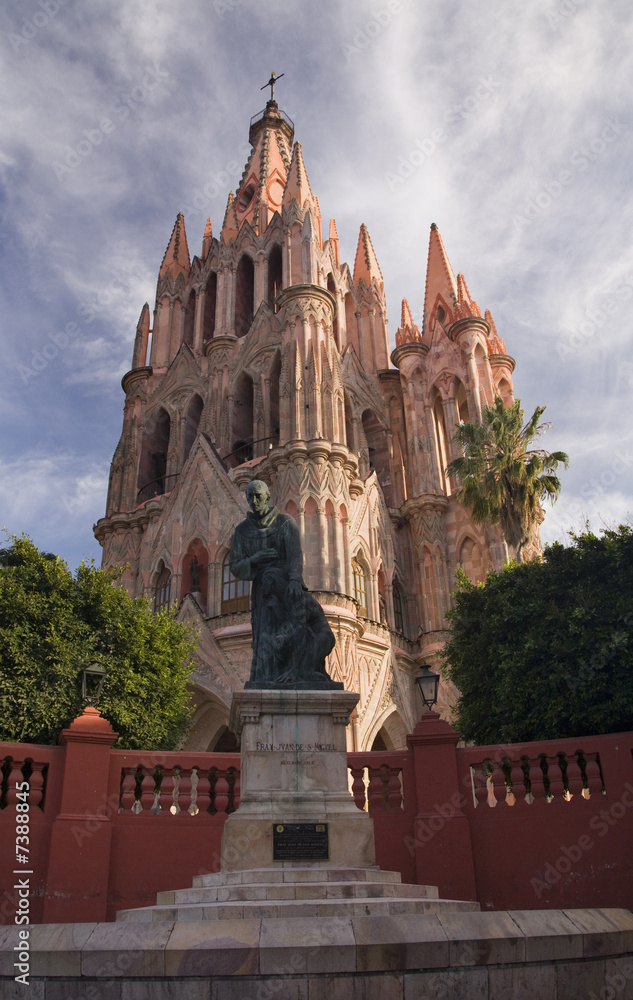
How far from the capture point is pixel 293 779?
27.6 ft

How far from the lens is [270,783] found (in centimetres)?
840

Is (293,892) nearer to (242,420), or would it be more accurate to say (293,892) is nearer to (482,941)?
(482,941)

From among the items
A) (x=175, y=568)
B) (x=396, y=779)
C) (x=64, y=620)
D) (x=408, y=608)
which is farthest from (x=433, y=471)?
(x=396, y=779)

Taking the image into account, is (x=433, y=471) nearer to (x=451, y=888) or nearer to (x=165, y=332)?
(x=165, y=332)

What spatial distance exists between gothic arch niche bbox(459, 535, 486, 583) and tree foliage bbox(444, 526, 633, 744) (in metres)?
12.9

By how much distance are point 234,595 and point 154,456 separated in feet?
34.3

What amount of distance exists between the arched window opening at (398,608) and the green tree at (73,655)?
1225 centimetres

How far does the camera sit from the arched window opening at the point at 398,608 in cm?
2947

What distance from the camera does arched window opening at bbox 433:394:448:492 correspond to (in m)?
32.1

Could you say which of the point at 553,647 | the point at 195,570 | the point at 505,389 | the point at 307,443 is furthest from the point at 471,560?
the point at 553,647

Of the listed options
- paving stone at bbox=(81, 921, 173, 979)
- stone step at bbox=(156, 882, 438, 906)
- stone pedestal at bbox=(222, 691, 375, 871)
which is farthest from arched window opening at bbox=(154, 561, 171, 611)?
paving stone at bbox=(81, 921, 173, 979)

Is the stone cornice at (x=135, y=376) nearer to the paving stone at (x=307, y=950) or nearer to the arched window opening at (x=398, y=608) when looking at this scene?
the arched window opening at (x=398, y=608)

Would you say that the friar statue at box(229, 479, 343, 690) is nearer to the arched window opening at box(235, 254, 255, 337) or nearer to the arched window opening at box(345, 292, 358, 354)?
the arched window opening at box(235, 254, 255, 337)

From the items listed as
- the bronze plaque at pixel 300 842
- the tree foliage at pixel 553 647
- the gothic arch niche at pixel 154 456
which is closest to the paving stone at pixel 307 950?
the bronze plaque at pixel 300 842
